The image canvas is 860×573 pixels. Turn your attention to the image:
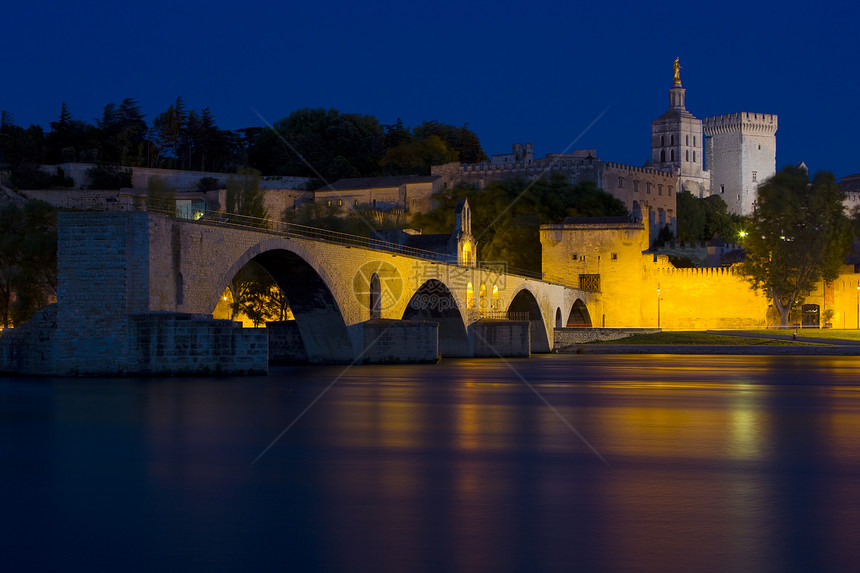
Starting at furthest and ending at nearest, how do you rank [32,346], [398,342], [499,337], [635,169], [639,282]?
[635,169] < [639,282] < [499,337] < [398,342] < [32,346]

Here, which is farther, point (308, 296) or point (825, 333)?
point (825, 333)

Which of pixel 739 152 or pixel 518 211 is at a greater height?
pixel 739 152

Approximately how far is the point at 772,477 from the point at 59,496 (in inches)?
360

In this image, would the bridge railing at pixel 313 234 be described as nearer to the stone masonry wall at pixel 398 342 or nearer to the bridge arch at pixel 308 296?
the bridge arch at pixel 308 296

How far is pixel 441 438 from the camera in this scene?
19.8 meters

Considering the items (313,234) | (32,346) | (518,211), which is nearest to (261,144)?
(518,211)

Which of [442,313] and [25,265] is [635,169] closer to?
[442,313]

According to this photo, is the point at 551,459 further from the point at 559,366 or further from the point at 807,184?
the point at 807,184

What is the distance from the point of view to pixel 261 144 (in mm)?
116250

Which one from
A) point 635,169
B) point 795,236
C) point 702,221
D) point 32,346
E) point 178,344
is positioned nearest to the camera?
point 178,344

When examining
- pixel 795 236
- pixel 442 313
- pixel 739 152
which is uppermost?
pixel 739 152

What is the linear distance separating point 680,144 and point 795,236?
67630 mm

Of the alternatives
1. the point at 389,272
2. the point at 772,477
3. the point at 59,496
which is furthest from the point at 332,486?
the point at 389,272

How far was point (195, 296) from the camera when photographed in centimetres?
2991
